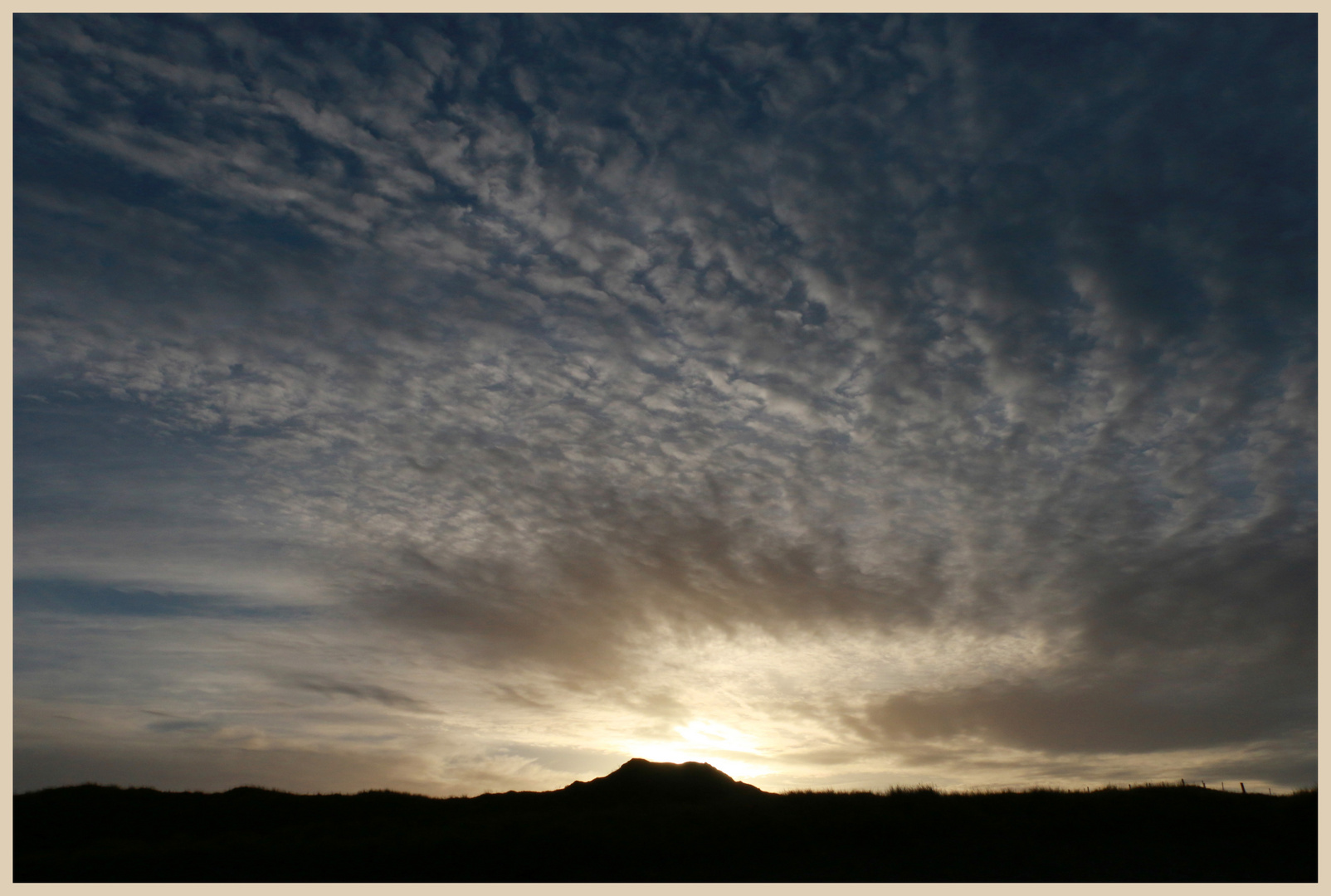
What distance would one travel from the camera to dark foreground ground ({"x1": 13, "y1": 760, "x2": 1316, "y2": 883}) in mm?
22375

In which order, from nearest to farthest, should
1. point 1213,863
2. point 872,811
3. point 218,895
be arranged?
1. point 218,895
2. point 1213,863
3. point 872,811

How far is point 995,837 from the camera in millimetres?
24156

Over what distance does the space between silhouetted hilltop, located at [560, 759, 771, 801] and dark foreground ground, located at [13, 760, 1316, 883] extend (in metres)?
12.4

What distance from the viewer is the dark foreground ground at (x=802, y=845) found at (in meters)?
22.4

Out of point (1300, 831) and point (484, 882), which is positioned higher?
point (1300, 831)

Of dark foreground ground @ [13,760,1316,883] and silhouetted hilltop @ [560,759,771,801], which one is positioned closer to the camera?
dark foreground ground @ [13,760,1316,883]

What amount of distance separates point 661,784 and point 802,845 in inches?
846

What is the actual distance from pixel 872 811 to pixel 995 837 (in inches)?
160

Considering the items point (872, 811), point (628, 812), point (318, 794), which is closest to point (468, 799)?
point (318, 794)

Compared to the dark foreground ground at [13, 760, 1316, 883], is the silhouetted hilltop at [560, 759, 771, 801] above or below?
above

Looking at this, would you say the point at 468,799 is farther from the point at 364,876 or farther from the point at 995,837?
the point at 995,837

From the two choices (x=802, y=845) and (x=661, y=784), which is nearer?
(x=802, y=845)

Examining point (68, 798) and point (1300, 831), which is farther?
point (68, 798)

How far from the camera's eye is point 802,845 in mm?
24297
